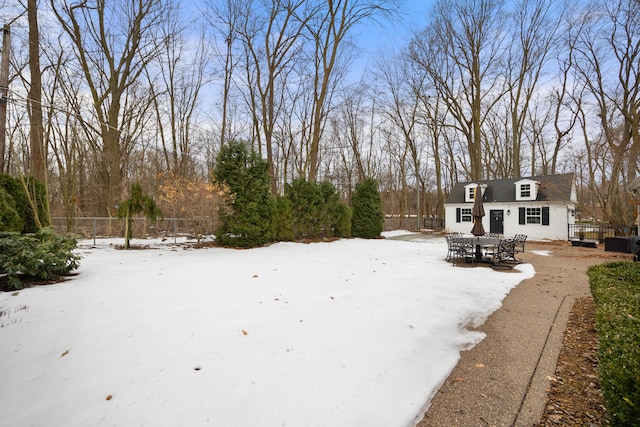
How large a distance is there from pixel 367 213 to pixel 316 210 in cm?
364

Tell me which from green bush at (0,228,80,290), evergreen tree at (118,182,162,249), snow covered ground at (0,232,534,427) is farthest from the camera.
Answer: evergreen tree at (118,182,162,249)

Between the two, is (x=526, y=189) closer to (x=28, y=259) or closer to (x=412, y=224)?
(x=412, y=224)

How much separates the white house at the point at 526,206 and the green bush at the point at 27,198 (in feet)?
62.1

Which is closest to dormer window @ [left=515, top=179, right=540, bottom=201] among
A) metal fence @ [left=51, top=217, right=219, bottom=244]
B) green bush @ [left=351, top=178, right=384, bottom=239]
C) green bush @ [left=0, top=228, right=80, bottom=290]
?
green bush @ [left=351, top=178, right=384, bottom=239]

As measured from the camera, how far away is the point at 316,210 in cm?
1385

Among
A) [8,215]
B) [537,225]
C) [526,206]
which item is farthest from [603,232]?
[8,215]

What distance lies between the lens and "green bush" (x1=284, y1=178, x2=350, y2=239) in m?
13.5

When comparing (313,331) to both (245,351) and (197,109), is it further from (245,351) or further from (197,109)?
(197,109)

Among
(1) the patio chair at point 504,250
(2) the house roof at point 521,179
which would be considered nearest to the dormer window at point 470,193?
(2) the house roof at point 521,179

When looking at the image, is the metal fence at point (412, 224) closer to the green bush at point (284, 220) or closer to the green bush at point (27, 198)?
the green bush at point (284, 220)

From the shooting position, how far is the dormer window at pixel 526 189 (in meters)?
18.2

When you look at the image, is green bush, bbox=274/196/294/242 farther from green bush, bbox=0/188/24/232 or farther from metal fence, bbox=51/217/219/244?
green bush, bbox=0/188/24/232

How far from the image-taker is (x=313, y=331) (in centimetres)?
351

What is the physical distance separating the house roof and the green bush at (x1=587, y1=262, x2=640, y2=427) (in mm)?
16544
